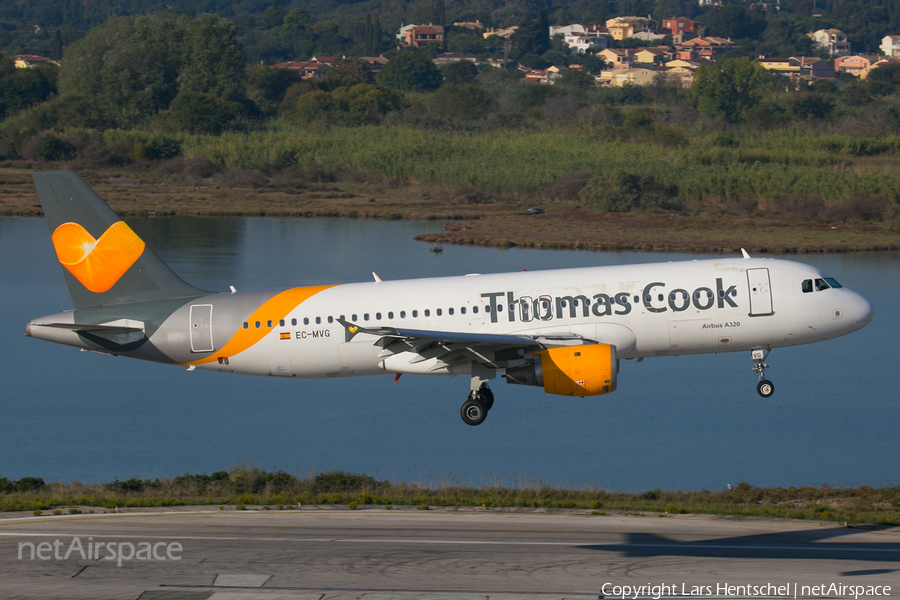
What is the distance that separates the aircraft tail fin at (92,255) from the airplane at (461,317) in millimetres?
50

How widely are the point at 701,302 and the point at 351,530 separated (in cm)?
1393

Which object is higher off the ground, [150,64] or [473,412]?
[150,64]

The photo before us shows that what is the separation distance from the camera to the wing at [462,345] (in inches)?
1321

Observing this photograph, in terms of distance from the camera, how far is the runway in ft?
81.8

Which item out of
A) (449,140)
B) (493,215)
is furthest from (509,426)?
(449,140)

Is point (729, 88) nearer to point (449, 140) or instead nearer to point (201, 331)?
point (449, 140)

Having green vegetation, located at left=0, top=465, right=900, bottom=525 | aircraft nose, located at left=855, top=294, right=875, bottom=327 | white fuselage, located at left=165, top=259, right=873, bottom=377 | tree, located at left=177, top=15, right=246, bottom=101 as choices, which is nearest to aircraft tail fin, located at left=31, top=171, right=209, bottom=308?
white fuselage, located at left=165, top=259, right=873, bottom=377

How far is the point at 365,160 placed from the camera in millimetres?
128625

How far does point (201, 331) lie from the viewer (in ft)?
121

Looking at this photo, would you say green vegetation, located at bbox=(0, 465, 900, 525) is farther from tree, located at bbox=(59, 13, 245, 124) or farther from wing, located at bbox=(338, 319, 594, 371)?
tree, located at bbox=(59, 13, 245, 124)

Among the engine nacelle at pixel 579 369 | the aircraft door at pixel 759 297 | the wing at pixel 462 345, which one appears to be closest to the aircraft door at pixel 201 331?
the wing at pixel 462 345

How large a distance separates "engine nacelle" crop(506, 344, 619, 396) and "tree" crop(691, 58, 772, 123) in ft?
451

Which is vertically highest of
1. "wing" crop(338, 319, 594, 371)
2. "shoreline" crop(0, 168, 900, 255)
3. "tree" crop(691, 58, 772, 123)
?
"tree" crop(691, 58, 772, 123)

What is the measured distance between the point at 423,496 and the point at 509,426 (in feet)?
44.0
